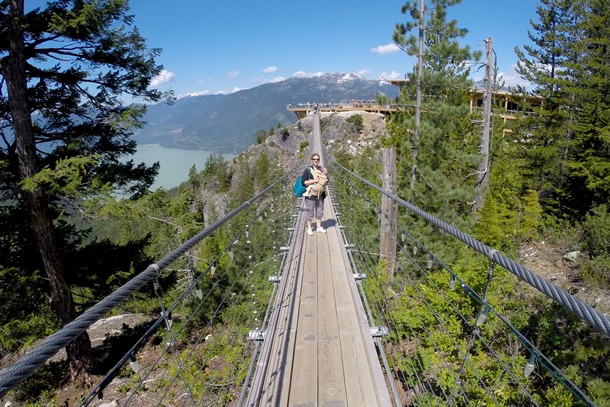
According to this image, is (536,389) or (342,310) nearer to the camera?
(342,310)

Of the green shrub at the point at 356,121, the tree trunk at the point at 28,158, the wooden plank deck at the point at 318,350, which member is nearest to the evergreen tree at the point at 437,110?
the wooden plank deck at the point at 318,350

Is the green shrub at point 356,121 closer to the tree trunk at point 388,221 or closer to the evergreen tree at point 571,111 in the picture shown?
the evergreen tree at point 571,111

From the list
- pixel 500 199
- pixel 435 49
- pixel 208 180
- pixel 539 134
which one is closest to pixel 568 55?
pixel 539 134

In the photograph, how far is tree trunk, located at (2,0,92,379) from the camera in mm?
4473

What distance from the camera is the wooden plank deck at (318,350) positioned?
203cm

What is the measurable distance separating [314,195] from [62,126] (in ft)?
12.7

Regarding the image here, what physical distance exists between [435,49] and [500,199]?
23.3ft

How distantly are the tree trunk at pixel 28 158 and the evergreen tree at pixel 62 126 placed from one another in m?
0.01

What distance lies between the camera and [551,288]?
3.48ft

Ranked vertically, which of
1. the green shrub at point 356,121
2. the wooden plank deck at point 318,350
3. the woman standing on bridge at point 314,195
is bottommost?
the wooden plank deck at point 318,350

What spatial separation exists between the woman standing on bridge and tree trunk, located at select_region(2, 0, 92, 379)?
346 centimetres

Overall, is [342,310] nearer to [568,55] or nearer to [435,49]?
[435,49]

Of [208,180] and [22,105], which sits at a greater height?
[22,105]

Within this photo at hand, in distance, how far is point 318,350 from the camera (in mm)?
2430
